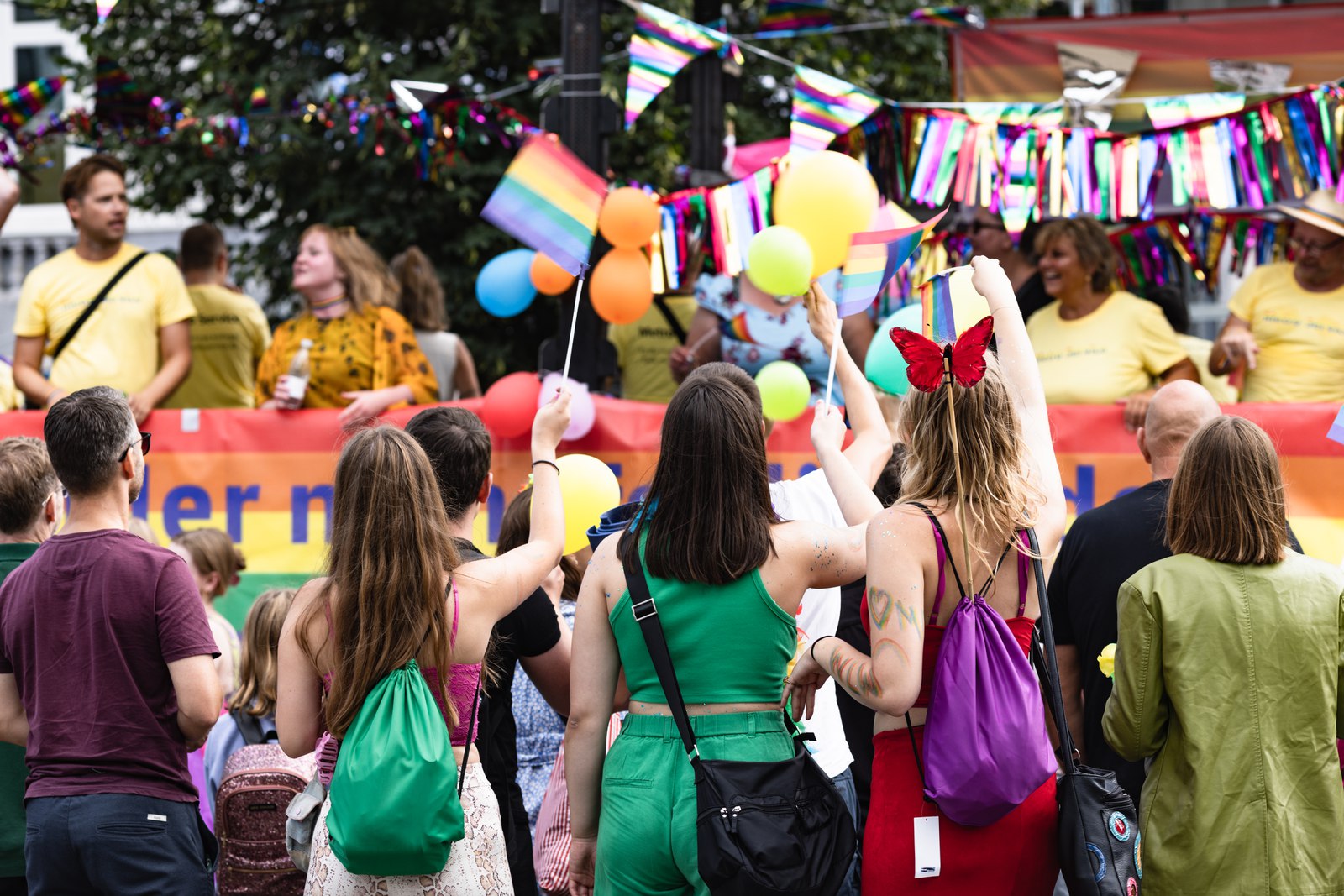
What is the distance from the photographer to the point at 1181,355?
243 inches

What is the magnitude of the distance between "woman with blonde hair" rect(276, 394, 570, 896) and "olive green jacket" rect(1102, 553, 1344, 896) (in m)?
1.44

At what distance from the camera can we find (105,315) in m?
6.83

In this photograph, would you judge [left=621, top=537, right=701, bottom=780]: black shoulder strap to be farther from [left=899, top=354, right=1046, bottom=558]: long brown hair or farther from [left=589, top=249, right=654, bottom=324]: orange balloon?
[left=589, top=249, right=654, bottom=324]: orange balloon

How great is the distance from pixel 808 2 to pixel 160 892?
24.2 feet

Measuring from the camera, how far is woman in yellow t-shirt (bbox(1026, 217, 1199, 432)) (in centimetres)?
618

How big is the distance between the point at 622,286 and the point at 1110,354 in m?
2.11

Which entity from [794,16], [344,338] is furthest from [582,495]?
[794,16]

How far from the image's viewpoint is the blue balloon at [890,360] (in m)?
4.61

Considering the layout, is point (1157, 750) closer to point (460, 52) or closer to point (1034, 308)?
point (1034, 308)

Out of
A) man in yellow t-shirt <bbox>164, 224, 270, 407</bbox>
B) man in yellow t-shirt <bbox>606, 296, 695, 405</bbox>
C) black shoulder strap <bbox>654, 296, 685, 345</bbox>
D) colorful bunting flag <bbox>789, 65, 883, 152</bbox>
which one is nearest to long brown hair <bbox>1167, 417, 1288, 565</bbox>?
colorful bunting flag <bbox>789, 65, 883, 152</bbox>

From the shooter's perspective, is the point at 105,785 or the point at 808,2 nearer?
the point at 105,785

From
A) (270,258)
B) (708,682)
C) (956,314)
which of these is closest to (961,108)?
(956,314)

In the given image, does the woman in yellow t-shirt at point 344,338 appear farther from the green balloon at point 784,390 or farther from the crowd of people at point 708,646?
the crowd of people at point 708,646

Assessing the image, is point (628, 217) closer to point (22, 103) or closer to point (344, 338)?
point (344, 338)
